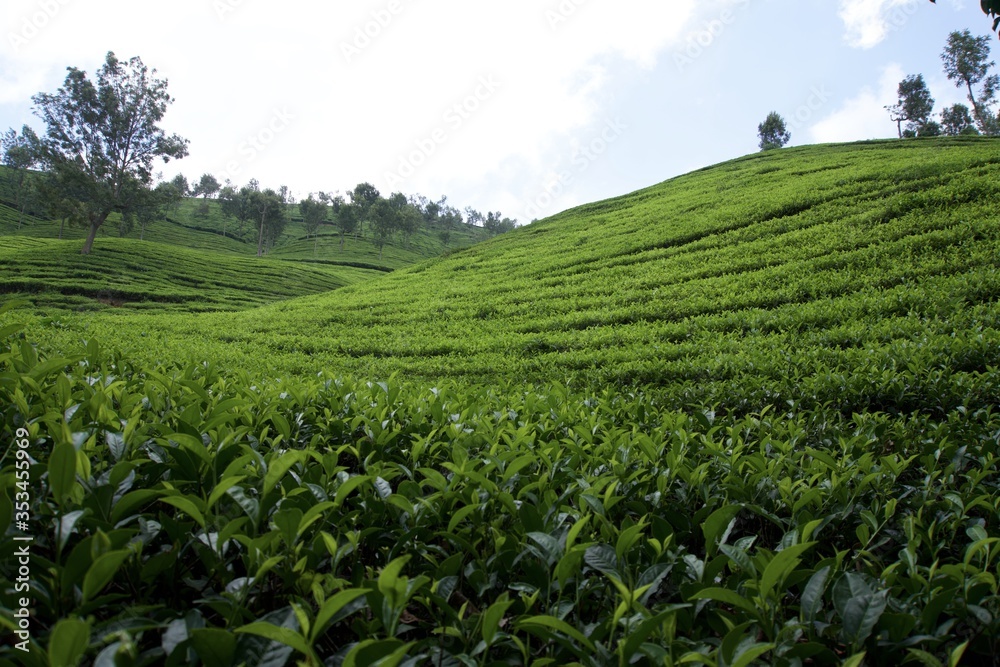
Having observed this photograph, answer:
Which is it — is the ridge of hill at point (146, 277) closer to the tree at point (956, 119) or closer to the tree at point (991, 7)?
the tree at point (991, 7)

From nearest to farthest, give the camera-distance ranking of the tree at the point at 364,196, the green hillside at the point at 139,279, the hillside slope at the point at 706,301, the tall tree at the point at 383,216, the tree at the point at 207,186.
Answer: the hillside slope at the point at 706,301
the green hillside at the point at 139,279
the tall tree at the point at 383,216
the tree at the point at 364,196
the tree at the point at 207,186

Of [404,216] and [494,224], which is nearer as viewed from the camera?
[404,216]

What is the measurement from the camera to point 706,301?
8.72 m

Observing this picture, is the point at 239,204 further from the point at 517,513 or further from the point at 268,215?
the point at 517,513

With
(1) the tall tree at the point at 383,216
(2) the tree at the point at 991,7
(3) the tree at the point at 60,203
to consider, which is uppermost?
(1) the tall tree at the point at 383,216

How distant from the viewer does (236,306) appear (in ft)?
69.9

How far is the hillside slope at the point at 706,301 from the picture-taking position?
621 centimetres

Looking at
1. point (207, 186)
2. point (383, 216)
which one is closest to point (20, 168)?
point (207, 186)

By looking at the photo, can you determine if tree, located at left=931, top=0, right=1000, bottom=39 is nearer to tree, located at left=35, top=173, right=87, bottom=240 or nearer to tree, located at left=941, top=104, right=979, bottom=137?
tree, located at left=35, top=173, right=87, bottom=240

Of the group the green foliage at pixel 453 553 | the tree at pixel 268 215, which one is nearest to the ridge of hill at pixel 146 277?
the tree at pixel 268 215

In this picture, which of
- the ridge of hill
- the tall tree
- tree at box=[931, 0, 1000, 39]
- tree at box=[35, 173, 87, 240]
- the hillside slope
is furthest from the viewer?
the tall tree

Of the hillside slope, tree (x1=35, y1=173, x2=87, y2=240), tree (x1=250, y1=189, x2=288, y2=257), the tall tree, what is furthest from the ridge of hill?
the tall tree

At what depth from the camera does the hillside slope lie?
6.21 m

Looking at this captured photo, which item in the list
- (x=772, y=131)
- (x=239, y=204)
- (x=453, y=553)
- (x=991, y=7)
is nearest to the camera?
(x=453, y=553)
